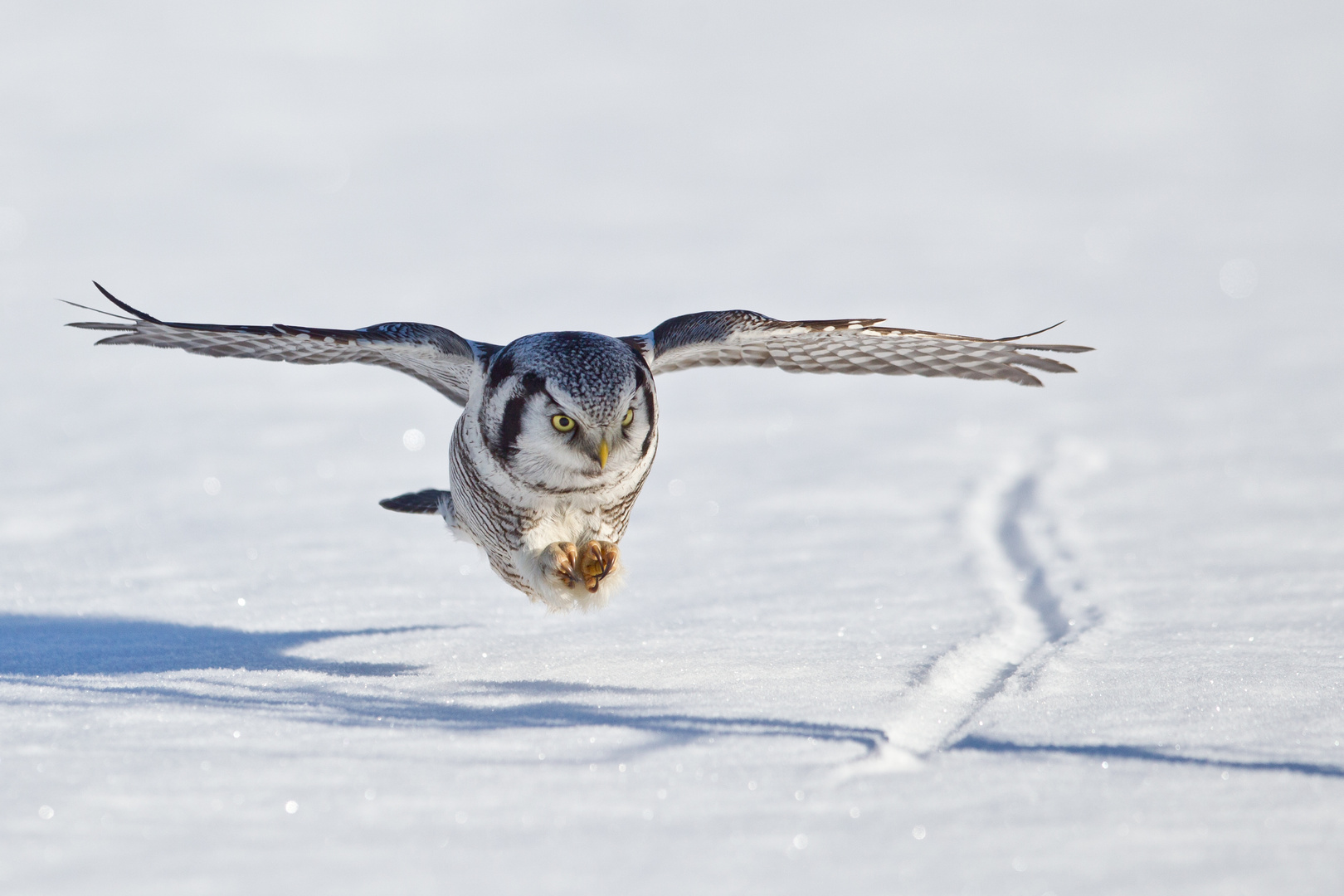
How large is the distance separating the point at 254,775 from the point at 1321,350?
10393 millimetres

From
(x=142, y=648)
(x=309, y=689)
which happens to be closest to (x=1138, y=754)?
(x=309, y=689)

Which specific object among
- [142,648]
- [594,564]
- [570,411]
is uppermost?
[570,411]

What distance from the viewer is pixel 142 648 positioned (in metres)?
4.35

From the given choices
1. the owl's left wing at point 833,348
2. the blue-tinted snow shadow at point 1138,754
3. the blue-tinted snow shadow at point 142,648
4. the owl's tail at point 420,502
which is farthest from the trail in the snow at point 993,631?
the owl's tail at point 420,502

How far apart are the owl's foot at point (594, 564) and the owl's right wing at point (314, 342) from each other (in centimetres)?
82

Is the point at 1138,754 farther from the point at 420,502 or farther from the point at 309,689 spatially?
the point at 420,502

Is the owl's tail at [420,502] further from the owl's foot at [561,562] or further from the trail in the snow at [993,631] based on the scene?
the trail in the snow at [993,631]

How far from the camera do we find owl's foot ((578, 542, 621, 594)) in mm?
4363

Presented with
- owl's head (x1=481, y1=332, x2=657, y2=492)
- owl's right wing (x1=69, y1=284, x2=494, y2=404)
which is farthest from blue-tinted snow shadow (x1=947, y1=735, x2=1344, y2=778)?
owl's right wing (x1=69, y1=284, x2=494, y2=404)

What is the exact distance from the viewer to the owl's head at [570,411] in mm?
3965

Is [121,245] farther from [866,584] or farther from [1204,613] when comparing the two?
[1204,613]

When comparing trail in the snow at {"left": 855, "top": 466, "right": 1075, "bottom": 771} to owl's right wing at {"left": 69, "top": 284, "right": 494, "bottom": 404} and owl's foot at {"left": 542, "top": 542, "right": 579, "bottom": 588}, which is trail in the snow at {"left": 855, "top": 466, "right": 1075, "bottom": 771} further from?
owl's right wing at {"left": 69, "top": 284, "right": 494, "bottom": 404}

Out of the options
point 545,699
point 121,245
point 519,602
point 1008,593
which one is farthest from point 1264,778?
point 121,245

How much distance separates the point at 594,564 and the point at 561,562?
0.12m
